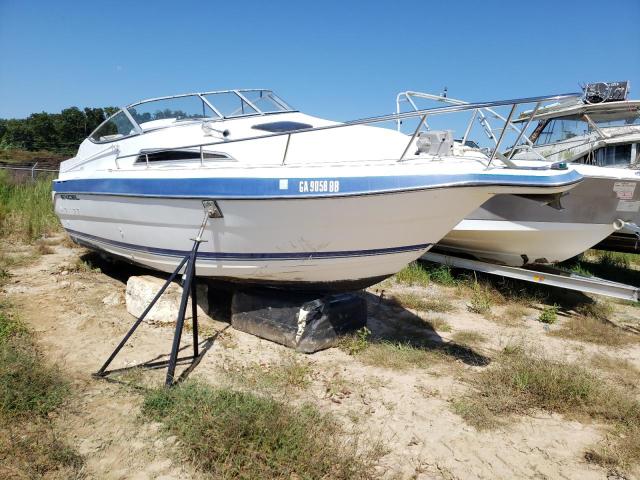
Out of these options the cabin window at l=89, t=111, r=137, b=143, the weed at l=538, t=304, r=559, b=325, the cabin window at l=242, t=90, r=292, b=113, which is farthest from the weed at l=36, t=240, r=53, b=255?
the weed at l=538, t=304, r=559, b=325

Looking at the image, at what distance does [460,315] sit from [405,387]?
8.00 feet

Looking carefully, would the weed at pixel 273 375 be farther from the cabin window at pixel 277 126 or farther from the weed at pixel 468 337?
the cabin window at pixel 277 126

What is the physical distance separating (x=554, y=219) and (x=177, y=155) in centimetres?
503

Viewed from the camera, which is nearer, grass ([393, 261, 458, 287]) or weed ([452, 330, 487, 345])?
weed ([452, 330, 487, 345])

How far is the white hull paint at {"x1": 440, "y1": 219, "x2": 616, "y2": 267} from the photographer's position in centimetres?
672

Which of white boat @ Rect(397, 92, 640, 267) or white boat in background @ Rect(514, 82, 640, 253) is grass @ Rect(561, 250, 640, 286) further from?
white boat @ Rect(397, 92, 640, 267)

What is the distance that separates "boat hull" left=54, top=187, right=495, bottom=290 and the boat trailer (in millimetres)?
2742

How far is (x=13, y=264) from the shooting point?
6914 mm

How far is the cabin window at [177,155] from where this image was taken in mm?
4734

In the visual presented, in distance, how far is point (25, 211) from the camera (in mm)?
10117

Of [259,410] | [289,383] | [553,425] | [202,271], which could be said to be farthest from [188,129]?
[553,425]

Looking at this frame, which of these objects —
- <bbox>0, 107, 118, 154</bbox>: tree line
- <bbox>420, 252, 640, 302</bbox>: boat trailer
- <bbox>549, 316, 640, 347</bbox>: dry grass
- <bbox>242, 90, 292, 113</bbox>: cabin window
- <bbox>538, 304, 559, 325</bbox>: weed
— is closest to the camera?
<bbox>549, 316, 640, 347</bbox>: dry grass

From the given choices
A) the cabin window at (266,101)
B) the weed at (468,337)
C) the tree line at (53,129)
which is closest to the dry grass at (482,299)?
the weed at (468,337)

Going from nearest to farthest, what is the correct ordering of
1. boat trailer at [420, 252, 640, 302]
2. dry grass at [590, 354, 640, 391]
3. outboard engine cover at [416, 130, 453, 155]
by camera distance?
dry grass at [590, 354, 640, 391], outboard engine cover at [416, 130, 453, 155], boat trailer at [420, 252, 640, 302]
